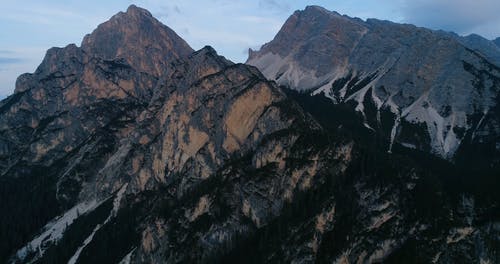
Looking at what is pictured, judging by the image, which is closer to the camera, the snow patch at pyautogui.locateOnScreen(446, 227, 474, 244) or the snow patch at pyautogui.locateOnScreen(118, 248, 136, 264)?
the snow patch at pyautogui.locateOnScreen(446, 227, 474, 244)

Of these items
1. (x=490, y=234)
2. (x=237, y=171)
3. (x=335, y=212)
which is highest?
(x=237, y=171)

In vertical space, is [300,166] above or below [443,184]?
above

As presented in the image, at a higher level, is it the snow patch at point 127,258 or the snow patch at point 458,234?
the snow patch at point 127,258

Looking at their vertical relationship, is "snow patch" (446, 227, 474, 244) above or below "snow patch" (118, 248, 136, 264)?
below

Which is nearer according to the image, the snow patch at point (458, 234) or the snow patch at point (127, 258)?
the snow patch at point (458, 234)

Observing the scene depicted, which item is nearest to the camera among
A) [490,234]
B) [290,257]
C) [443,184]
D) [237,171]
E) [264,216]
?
[490,234]

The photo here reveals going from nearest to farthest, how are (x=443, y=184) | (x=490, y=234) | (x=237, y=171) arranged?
(x=490, y=234), (x=443, y=184), (x=237, y=171)

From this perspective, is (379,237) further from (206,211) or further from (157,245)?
(157,245)

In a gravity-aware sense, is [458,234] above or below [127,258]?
below

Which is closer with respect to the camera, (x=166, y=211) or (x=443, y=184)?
(x=443, y=184)

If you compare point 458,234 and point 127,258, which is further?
point 127,258

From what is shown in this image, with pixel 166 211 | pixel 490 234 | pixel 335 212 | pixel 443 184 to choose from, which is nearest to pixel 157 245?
pixel 166 211
